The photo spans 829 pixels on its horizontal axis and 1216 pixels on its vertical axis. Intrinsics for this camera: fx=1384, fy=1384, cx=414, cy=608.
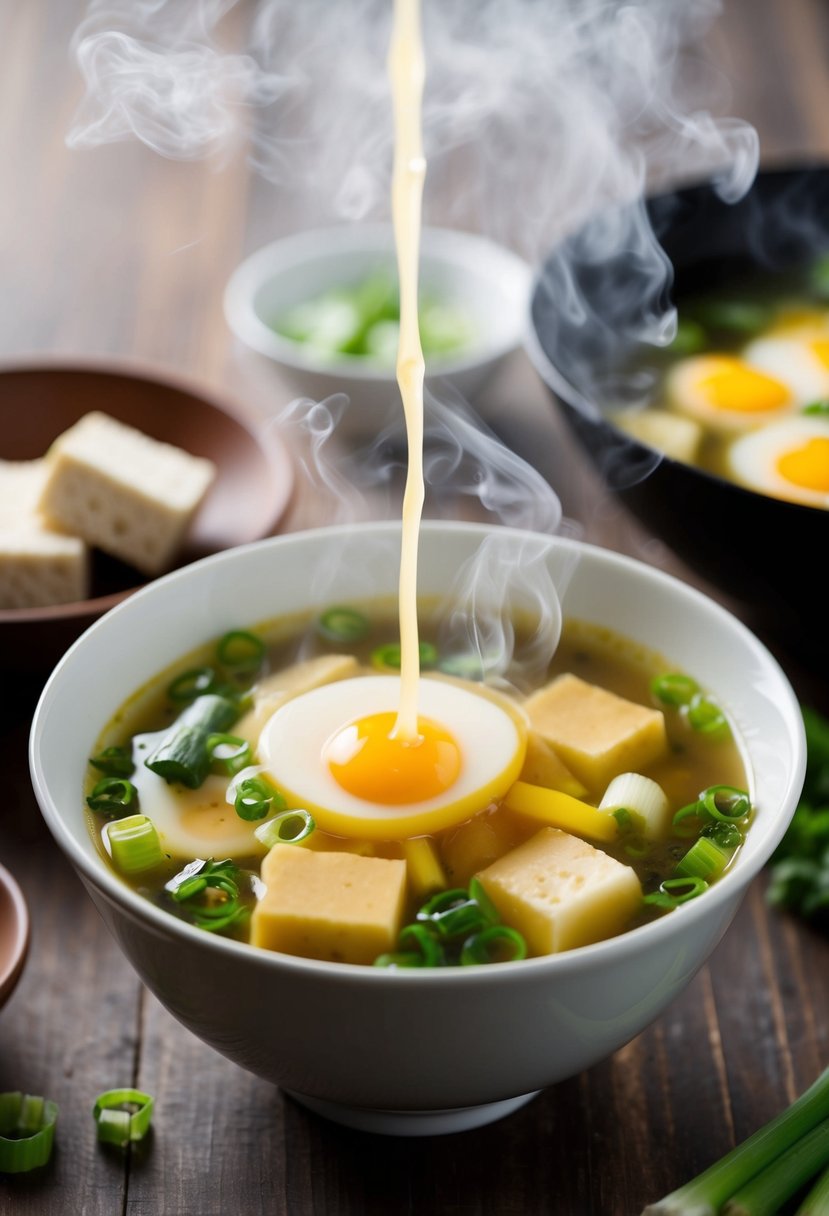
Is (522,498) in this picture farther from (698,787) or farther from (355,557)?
(698,787)

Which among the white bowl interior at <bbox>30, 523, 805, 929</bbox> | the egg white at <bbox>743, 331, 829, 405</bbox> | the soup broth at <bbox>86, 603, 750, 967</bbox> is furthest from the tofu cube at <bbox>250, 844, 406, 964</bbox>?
the egg white at <bbox>743, 331, 829, 405</bbox>

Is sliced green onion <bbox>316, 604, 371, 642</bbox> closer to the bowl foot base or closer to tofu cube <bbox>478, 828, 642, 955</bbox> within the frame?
tofu cube <bbox>478, 828, 642, 955</bbox>

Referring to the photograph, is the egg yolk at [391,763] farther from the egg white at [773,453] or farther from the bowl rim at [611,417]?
the egg white at [773,453]

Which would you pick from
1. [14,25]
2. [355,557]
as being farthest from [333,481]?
[14,25]

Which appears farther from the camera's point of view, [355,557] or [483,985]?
[355,557]

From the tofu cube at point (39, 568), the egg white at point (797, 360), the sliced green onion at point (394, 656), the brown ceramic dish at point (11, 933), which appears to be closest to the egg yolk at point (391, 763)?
the sliced green onion at point (394, 656)
